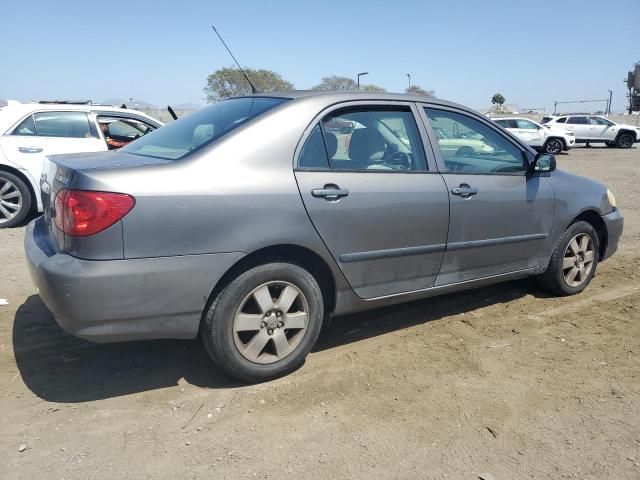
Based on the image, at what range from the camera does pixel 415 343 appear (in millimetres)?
3818

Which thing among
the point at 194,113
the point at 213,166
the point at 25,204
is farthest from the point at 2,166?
the point at 213,166

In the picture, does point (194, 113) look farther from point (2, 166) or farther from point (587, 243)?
point (2, 166)

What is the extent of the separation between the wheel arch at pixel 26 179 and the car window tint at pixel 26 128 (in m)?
0.48

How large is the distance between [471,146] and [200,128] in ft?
6.43

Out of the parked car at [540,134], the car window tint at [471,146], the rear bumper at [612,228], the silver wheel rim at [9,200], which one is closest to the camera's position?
the car window tint at [471,146]

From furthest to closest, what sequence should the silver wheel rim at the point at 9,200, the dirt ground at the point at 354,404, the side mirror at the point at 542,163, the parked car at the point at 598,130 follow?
the parked car at the point at 598,130 < the silver wheel rim at the point at 9,200 < the side mirror at the point at 542,163 < the dirt ground at the point at 354,404

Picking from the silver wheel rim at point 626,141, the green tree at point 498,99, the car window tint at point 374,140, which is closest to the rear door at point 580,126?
the silver wheel rim at point 626,141

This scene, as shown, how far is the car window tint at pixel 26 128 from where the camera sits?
7.29 meters

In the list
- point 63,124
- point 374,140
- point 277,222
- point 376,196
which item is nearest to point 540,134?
point 63,124

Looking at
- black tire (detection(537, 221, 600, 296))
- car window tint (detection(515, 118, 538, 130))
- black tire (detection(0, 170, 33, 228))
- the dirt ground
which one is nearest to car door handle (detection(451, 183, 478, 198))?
the dirt ground

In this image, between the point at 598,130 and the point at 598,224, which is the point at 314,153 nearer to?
the point at 598,224

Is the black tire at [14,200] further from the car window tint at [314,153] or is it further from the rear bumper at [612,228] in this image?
the rear bumper at [612,228]

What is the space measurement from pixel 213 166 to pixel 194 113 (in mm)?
1139

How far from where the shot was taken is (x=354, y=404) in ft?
9.91
